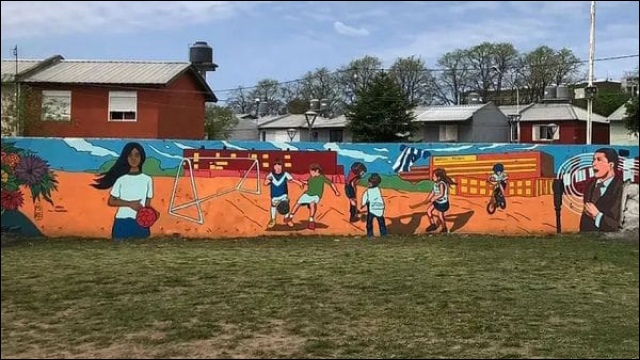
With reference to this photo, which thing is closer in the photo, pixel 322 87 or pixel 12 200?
pixel 12 200

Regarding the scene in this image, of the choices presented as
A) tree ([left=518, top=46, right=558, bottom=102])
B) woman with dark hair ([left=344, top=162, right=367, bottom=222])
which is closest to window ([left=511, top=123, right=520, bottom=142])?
tree ([left=518, top=46, right=558, bottom=102])

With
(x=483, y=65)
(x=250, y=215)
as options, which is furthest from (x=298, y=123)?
(x=250, y=215)

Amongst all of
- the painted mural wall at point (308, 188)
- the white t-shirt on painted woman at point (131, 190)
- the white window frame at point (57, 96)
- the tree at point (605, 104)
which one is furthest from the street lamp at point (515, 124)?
the white t-shirt on painted woman at point (131, 190)

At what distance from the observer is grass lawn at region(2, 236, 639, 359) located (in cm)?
501

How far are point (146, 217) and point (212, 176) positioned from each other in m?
1.44

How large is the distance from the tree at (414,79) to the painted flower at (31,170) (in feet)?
95.5

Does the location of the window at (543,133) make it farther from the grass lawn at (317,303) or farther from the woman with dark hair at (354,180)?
the grass lawn at (317,303)

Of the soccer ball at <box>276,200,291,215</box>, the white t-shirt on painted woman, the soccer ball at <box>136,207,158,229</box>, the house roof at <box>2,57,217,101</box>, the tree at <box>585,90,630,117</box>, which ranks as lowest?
the soccer ball at <box>136,207,158,229</box>

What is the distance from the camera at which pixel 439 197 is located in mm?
13570

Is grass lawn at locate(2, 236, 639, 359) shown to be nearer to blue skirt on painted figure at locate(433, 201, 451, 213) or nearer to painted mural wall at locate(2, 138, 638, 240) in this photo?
painted mural wall at locate(2, 138, 638, 240)

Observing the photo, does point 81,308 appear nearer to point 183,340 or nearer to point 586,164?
point 183,340

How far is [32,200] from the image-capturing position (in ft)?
40.4

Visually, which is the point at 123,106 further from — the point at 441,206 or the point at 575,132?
the point at 575,132

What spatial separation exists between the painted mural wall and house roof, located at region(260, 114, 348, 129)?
134 feet
